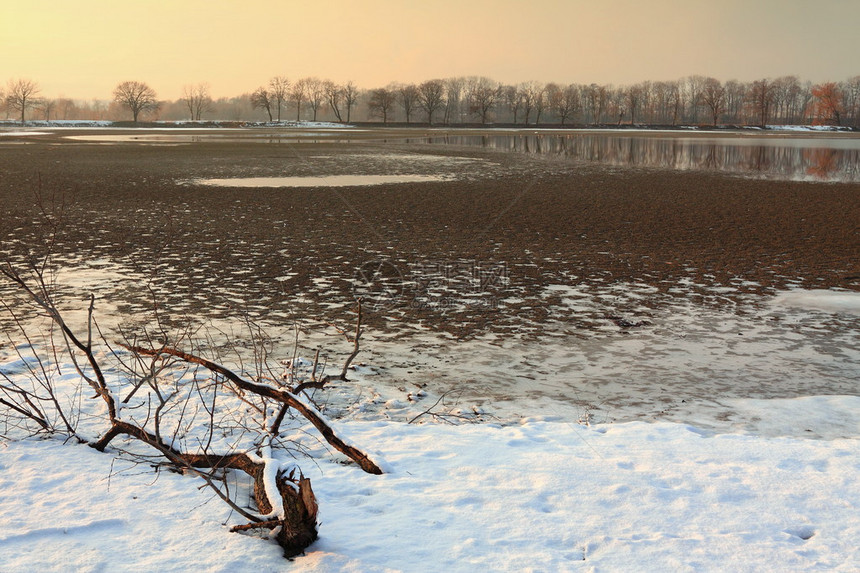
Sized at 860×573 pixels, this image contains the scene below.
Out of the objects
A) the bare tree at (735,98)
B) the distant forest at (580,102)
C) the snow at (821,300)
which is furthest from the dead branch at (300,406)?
the bare tree at (735,98)

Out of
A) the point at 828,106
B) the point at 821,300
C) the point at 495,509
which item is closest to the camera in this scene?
the point at 495,509

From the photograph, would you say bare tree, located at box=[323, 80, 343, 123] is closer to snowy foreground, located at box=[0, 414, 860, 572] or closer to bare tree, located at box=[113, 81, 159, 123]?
bare tree, located at box=[113, 81, 159, 123]

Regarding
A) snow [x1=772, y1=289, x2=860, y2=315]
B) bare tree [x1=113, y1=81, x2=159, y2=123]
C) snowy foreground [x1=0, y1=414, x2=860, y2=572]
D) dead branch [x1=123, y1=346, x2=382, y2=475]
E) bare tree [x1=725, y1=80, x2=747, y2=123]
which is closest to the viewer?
snowy foreground [x1=0, y1=414, x2=860, y2=572]

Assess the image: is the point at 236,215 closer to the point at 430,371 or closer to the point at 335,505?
the point at 430,371

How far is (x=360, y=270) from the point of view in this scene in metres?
12.4

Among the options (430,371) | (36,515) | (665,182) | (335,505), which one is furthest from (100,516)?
(665,182)

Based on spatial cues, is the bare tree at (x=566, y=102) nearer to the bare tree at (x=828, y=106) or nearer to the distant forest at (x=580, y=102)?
the distant forest at (x=580, y=102)

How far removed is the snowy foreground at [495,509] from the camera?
4.08 meters

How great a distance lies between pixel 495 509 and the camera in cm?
463

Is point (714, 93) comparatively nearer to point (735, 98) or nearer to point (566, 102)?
point (735, 98)

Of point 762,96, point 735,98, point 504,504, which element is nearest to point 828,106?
point 762,96

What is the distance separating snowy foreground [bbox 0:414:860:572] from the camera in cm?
408

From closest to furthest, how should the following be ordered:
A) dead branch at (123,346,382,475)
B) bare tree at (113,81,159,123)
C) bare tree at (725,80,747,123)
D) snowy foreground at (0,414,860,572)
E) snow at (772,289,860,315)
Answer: snowy foreground at (0,414,860,572) → dead branch at (123,346,382,475) → snow at (772,289,860,315) → bare tree at (113,81,159,123) → bare tree at (725,80,747,123)

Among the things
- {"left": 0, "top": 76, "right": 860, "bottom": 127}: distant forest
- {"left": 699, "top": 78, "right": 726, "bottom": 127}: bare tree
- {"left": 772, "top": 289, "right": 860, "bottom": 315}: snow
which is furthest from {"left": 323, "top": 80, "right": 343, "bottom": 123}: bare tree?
{"left": 772, "top": 289, "right": 860, "bottom": 315}: snow
